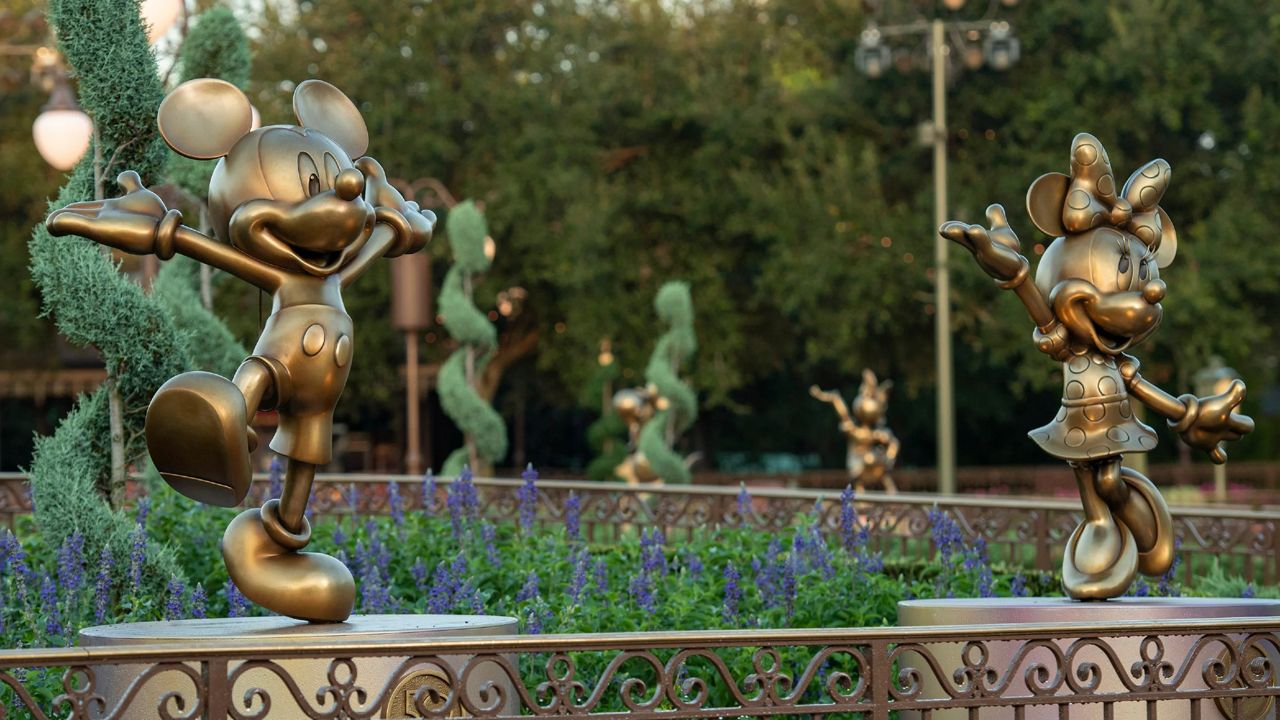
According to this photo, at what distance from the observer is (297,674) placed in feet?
14.8

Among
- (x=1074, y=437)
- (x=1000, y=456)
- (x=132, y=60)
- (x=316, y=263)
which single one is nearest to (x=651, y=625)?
(x=1074, y=437)

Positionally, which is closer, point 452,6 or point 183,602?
point 183,602

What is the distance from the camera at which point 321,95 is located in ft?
18.2

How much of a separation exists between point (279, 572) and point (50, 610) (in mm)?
2546

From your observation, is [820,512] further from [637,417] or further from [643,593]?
[637,417]

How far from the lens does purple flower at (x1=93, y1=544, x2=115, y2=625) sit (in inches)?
261

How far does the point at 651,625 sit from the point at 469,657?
2443mm

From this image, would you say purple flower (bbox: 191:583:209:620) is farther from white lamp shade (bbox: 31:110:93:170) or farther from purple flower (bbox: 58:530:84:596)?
white lamp shade (bbox: 31:110:93:170)

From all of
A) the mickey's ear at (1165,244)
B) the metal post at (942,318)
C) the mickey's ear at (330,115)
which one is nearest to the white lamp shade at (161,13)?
the mickey's ear at (330,115)

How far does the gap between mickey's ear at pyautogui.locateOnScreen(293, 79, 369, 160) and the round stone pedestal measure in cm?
261

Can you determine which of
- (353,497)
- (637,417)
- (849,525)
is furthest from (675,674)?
(637,417)

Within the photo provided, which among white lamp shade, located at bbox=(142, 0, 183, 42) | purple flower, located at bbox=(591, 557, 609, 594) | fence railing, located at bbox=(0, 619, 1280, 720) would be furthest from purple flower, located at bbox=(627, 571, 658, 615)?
white lamp shade, located at bbox=(142, 0, 183, 42)

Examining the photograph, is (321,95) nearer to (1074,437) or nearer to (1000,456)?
(1074,437)

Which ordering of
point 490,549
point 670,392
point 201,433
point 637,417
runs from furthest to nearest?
point 670,392 → point 637,417 → point 490,549 → point 201,433
